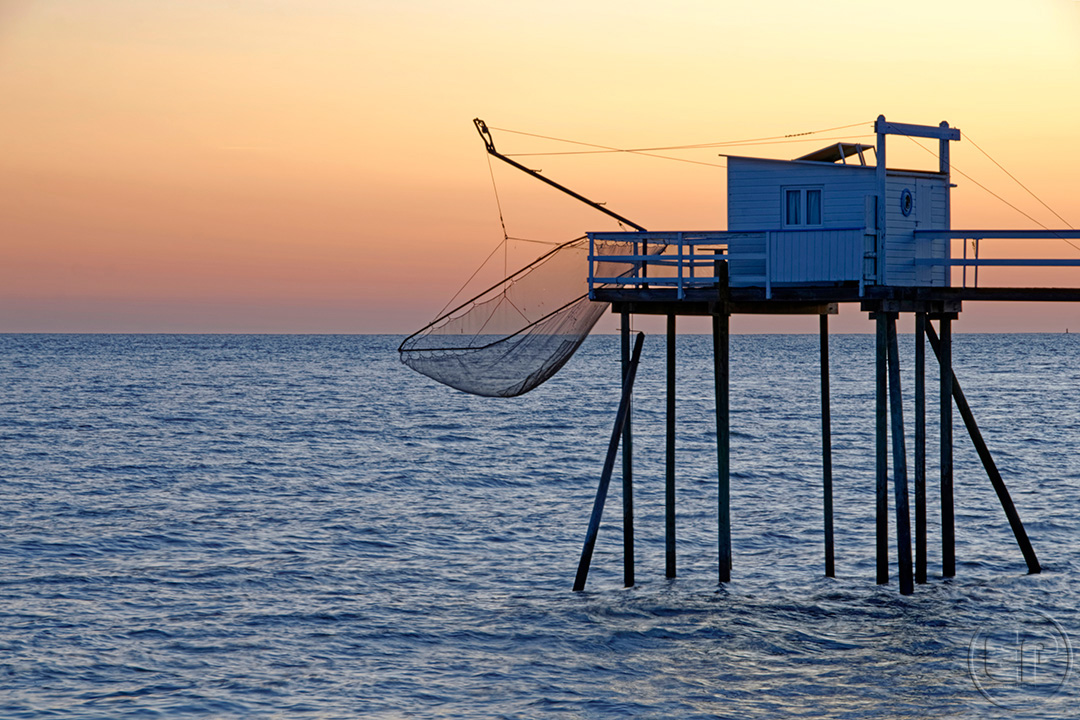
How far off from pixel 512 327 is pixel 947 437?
28.4ft

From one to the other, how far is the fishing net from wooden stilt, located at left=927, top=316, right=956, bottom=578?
18.5ft

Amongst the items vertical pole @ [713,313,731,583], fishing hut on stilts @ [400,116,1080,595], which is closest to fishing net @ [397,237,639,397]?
fishing hut on stilts @ [400,116,1080,595]

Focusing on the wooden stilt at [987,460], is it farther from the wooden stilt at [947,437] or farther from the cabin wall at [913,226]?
the cabin wall at [913,226]

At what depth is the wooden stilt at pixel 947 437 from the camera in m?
20.6

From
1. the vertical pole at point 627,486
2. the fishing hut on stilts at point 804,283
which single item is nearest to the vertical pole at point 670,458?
the fishing hut on stilts at point 804,283

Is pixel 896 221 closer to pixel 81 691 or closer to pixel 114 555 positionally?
pixel 81 691

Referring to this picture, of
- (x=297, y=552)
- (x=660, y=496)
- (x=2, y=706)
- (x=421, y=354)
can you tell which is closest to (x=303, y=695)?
(x=2, y=706)

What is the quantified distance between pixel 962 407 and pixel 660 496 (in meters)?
14.8

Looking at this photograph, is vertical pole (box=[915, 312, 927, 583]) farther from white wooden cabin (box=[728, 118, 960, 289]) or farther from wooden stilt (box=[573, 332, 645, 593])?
wooden stilt (box=[573, 332, 645, 593])

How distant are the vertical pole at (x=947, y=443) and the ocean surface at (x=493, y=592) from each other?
609 millimetres

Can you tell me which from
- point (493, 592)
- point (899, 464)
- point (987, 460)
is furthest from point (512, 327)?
point (987, 460)

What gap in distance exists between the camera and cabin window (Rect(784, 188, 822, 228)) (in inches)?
787

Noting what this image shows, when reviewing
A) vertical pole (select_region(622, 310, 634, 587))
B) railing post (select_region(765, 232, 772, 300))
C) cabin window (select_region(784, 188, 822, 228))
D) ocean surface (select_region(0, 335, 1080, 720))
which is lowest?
ocean surface (select_region(0, 335, 1080, 720))

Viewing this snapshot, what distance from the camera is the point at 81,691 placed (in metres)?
16.3
